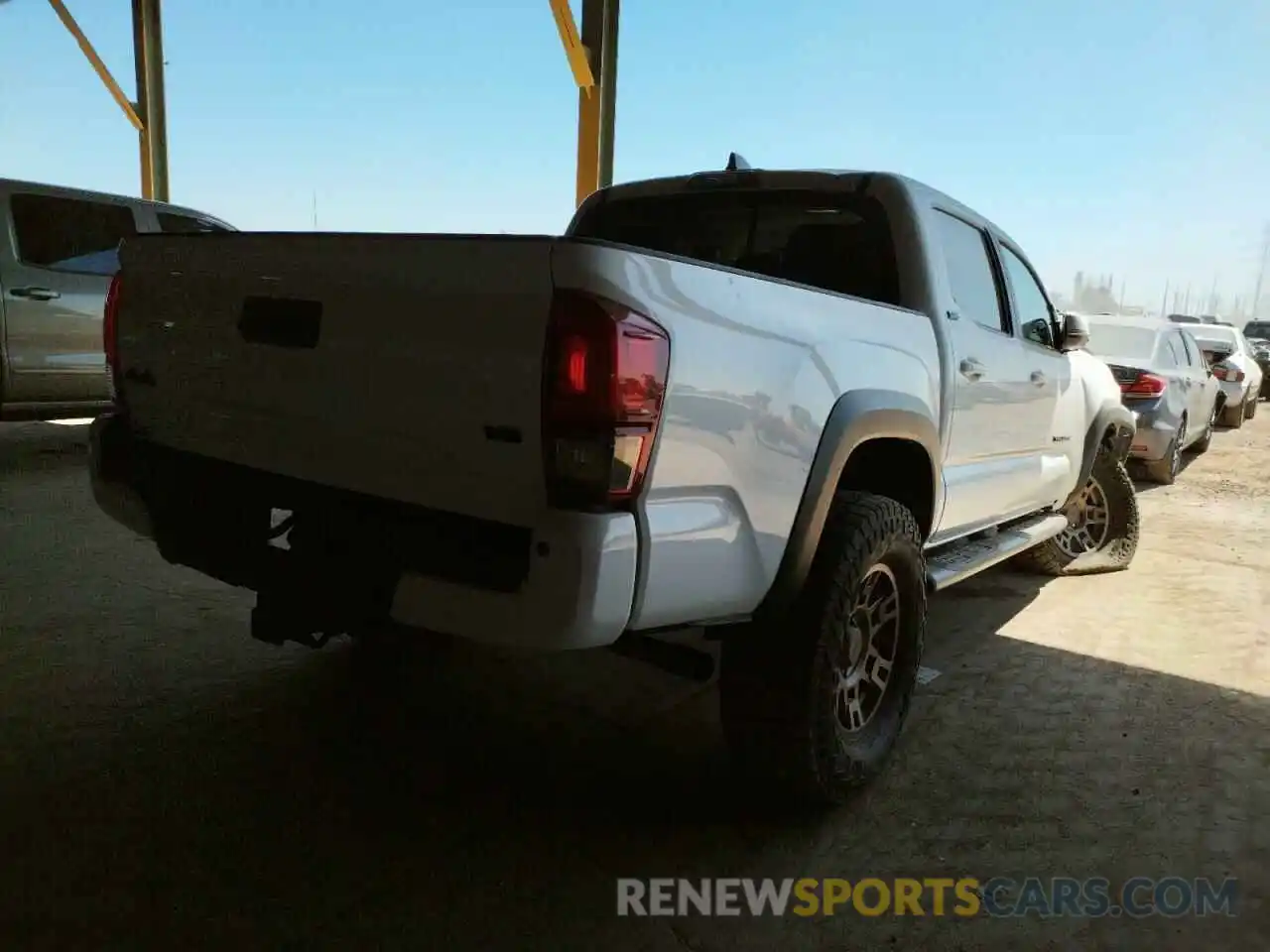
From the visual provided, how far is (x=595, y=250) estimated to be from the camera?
170cm

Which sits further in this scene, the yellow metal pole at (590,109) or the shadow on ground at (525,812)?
the yellow metal pole at (590,109)

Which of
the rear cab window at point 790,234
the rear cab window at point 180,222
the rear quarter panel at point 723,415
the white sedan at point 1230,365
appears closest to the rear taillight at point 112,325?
the rear cab window at point 790,234

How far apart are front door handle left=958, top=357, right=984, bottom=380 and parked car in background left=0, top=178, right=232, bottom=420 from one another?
16.8 ft

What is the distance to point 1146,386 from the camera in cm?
741

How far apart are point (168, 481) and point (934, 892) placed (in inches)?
90.0

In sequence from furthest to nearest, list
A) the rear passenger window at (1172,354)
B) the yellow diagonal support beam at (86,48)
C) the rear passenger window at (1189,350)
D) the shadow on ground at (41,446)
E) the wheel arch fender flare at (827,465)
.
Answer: the yellow diagonal support beam at (86,48) → the rear passenger window at (1189,350) → the rear passenger window at (1172,354) → the shadow on ground at (41,446) → the wheel arch fender flare at (827,465)

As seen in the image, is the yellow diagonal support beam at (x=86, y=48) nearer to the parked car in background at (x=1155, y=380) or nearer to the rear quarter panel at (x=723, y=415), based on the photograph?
the parked car in background at (x=1155, y=380)

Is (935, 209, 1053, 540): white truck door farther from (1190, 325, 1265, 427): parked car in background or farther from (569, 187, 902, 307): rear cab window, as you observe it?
(1190, 325, 1265, 427): parked car in background

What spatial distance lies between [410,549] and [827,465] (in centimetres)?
105

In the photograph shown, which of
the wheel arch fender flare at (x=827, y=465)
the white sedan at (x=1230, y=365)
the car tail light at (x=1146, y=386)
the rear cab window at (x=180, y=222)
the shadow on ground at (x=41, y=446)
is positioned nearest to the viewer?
the wheel arch fender flare at (x=827, y=465)

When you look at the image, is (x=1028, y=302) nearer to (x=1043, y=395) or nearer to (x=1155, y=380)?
(x=1043, y=395)

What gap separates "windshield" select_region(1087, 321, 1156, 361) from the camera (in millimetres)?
7863

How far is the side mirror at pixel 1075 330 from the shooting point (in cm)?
416

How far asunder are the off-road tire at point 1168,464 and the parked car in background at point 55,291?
25.8ft
